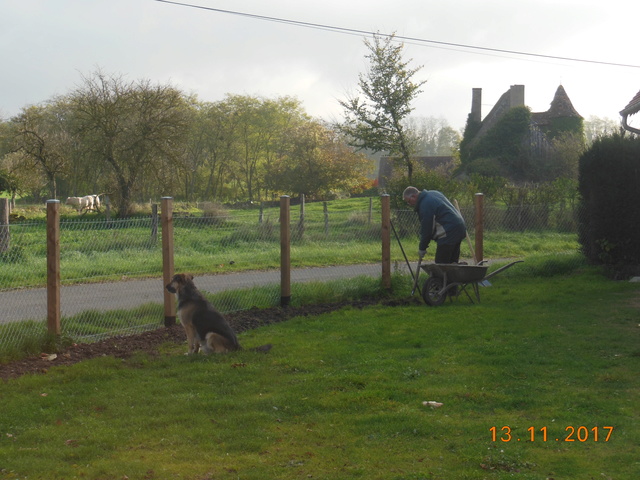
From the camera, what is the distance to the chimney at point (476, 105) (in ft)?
161

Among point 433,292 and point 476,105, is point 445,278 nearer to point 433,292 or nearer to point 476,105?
point 433,292

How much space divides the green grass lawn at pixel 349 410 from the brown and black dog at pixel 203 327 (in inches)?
7.9

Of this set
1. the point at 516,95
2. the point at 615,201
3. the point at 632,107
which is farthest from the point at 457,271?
the point at 516,95

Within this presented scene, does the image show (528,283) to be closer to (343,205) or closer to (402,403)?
(402,403)

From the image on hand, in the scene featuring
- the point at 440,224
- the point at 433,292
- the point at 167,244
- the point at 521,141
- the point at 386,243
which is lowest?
the point at 433,292

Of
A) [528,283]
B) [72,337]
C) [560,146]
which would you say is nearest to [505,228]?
[528,283]

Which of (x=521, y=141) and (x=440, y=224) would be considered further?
(x=521, y=141)

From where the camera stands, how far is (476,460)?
4648 mm

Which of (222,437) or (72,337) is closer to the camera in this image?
(222,437)

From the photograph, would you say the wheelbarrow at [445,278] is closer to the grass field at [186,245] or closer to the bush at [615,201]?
the grass field at [186,245]

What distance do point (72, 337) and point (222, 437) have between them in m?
4.34

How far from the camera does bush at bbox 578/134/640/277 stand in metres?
14.7

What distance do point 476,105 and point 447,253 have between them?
39.6 m

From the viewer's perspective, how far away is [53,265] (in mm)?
8438
